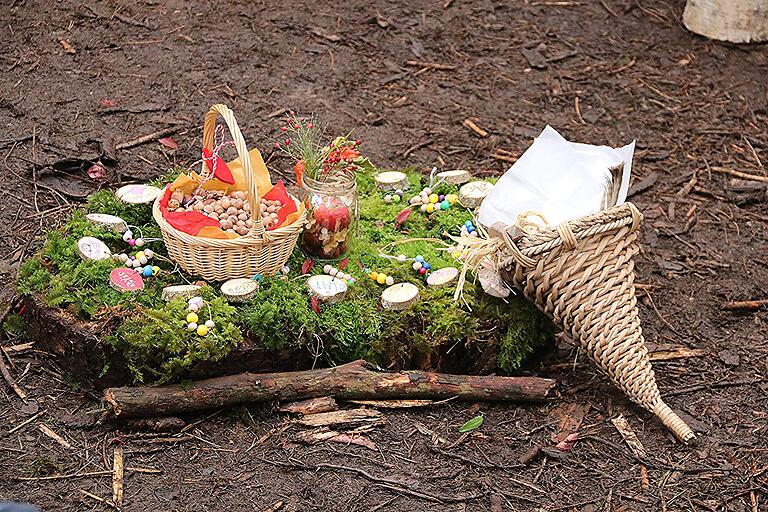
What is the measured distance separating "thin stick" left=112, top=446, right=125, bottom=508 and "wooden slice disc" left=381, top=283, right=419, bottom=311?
1.08 meters

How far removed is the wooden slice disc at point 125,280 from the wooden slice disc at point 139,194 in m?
0.46

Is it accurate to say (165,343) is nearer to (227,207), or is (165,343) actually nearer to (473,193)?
(227,207)

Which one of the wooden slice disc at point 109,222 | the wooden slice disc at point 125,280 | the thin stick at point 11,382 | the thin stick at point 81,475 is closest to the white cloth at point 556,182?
the wooden slice disc at point 125,280

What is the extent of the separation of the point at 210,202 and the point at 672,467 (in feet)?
6.40

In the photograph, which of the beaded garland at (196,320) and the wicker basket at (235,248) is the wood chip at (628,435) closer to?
the wicker basket at (235,248)

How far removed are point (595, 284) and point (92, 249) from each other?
1.89 metres

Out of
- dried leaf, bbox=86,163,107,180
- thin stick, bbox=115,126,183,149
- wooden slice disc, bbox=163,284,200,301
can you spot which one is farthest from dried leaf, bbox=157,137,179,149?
wooden slice disc, bbox=163,284,200,301

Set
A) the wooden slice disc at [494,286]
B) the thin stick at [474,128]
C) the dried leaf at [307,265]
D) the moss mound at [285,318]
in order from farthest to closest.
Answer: the thin stick at [474,128] → the dried leaf at [307,265] → the wooden slice disc at [494,286] → the moss mound at [285,318]

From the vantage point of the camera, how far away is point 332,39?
646 cm

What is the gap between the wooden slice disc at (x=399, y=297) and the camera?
3756 millimetres

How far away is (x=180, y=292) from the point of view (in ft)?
12.0

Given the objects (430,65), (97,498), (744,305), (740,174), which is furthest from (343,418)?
(430,65)

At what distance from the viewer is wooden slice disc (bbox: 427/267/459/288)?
12.7ft

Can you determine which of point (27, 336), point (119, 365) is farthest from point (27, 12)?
point (119, 365)
